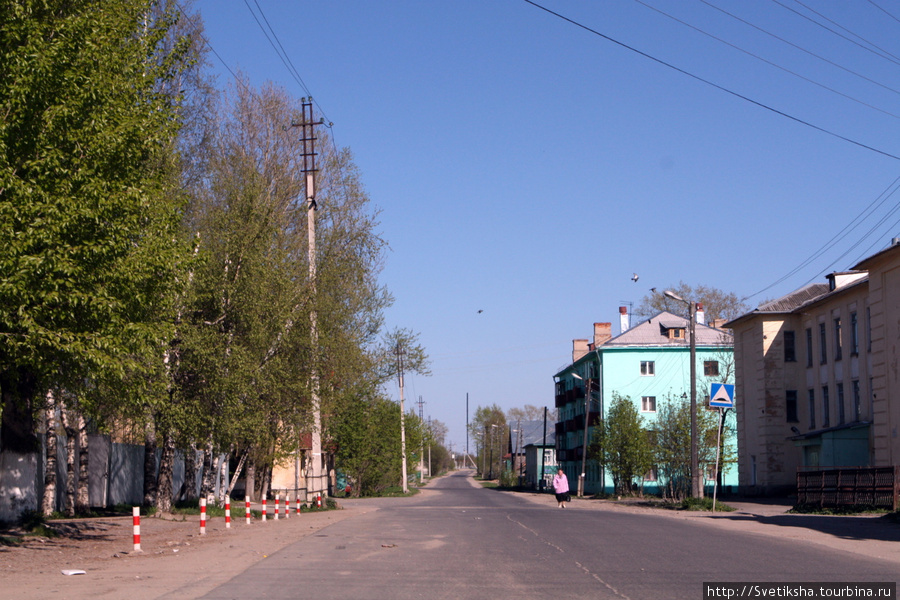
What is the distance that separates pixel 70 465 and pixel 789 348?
3802 centimetres

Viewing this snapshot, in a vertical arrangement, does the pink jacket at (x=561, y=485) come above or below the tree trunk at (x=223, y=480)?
below

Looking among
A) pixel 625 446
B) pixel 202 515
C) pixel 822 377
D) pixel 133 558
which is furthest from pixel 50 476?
pixel 625 446

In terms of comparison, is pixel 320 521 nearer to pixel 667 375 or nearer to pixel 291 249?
pixel 291 249

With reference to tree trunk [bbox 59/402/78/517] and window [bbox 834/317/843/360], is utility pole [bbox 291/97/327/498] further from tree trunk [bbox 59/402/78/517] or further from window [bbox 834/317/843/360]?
window [bbox 834/317/843/360]

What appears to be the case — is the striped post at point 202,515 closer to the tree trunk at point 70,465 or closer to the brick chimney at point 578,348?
the tree trunk at point 70,465

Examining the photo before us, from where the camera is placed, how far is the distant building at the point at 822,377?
111 feet

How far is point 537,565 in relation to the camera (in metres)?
12.5

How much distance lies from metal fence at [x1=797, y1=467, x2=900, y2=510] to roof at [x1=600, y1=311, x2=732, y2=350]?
40.1 metres

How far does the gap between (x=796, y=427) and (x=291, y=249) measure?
32143mm

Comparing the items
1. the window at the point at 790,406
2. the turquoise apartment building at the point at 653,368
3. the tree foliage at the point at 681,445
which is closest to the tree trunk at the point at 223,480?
the tree foliage at the point at 681,445

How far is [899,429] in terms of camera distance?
1286 inches

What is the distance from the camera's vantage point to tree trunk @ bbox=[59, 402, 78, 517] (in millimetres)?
24438

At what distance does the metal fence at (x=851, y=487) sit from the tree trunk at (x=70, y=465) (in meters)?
22.0

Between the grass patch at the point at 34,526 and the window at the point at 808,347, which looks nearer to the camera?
the grass patch at the point at 34,526
